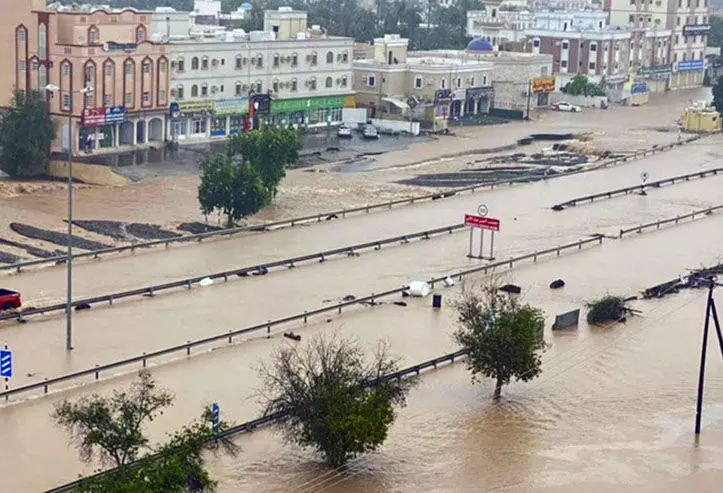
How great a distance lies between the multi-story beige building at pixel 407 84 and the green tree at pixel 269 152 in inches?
957

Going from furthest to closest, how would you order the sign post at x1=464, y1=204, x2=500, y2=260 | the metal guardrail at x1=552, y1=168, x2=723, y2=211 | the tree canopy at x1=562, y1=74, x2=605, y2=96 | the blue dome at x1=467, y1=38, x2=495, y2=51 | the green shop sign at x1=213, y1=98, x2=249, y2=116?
the tree canopy at x1=562, y1=74, x2=605, y2=96 < the blue dome at x1=467, y1=38, x2=495, y2=51 < the green shop sign at x1=213, y1=98, x2=249, y2=116 < the metal guardrail at x1=552, y1=168, x2=723, y2=211 < the sign post at x1=464, y1=204, x2=500, y2=260

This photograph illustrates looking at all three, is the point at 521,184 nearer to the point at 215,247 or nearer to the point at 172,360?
the point at 215,247

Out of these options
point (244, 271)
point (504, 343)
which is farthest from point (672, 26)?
point (504, 343)

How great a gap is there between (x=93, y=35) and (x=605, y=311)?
27720mm

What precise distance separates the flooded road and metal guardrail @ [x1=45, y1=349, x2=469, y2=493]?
23 centimetres

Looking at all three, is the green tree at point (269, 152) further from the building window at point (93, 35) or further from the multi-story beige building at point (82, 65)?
the building window at point (93, 35)

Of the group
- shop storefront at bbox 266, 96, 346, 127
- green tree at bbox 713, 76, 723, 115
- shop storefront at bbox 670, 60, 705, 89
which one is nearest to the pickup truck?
shop storefront at bbox 266, 96, 346, 127

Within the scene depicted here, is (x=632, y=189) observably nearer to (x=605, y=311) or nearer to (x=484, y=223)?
(x=484, y=223)

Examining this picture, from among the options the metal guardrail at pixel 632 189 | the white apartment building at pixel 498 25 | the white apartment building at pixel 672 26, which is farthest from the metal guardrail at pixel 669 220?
the white apartment building at pixel 672 26

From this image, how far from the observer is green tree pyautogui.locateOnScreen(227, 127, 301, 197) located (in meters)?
46.7

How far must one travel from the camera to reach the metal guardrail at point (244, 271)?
1231 inches

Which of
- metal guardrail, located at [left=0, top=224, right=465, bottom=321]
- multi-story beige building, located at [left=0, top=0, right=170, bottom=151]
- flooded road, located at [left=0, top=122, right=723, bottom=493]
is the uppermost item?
multi-story beige building, located at [left=0, top=0, right=170, bottom=151]

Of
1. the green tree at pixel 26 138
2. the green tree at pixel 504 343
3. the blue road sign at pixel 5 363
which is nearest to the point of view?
the blue road sign at pixel 5 363

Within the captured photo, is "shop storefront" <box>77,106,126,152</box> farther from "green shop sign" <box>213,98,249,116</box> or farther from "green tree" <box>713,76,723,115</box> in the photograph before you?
"green tree" <box>713,76,723,115</box>
